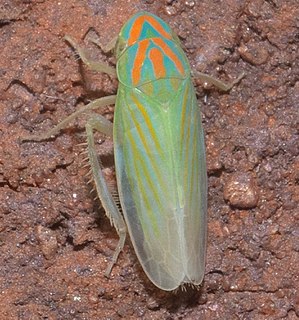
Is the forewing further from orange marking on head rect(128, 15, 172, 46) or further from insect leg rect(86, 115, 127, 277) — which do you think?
orange marking on head rect(128, 15, 172, 46)

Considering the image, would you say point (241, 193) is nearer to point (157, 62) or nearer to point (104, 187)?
point (104, 187)

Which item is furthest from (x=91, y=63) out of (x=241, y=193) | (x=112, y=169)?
(x=241, y=193)

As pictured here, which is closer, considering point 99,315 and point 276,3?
point 99,315

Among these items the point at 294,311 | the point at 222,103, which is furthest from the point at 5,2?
the point at 294,311

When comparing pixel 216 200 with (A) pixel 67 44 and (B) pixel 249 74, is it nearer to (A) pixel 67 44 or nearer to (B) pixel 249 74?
(B) pixel 249 74

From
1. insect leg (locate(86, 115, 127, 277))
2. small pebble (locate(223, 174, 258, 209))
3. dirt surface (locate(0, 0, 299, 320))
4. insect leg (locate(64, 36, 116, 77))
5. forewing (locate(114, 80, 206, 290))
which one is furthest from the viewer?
small pebble (locate(223, 174, 258, 209))

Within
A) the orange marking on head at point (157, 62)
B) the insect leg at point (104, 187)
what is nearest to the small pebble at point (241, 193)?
the insect leg at point (104, 187)

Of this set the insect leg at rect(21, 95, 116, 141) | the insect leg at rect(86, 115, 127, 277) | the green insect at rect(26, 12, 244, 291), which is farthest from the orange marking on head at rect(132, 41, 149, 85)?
the insect leg at rect(86, 115, 127, 277)

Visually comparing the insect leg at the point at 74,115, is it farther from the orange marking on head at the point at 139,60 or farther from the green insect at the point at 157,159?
the orange marking on head at the point at 139,60
